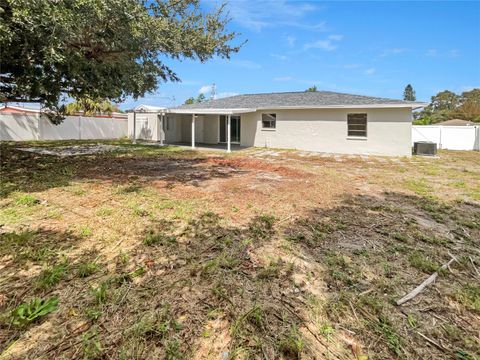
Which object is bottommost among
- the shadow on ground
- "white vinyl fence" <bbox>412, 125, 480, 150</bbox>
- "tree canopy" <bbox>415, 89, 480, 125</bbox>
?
the shadow on ground

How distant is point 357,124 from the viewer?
15828 millimetres

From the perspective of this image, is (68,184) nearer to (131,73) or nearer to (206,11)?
(131,73)

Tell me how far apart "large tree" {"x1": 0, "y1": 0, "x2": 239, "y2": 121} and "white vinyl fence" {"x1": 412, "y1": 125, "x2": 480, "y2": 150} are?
15730mm

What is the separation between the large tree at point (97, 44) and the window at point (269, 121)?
7.28 metres

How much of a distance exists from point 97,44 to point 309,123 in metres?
11.9

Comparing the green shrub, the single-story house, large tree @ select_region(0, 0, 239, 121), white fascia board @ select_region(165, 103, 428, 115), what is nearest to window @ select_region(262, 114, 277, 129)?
the single-story house

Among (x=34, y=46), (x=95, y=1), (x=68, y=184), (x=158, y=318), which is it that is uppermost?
(x=95, y=1)

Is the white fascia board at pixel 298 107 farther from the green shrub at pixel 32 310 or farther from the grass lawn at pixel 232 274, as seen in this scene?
the green shrub at pixel 32 310

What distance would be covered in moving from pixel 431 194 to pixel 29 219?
26.4 feet

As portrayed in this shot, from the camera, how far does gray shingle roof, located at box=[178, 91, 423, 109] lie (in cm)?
1536

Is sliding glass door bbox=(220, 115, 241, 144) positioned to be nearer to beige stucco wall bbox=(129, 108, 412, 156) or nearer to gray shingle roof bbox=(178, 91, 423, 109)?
beige stucco wall bbox=(129, 108, 412, 156)

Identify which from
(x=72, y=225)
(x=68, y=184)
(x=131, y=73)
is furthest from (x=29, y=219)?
(x=131, y=73)

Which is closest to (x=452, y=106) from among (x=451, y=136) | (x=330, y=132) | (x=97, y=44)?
(x=451, y=136)

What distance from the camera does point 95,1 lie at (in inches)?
235
